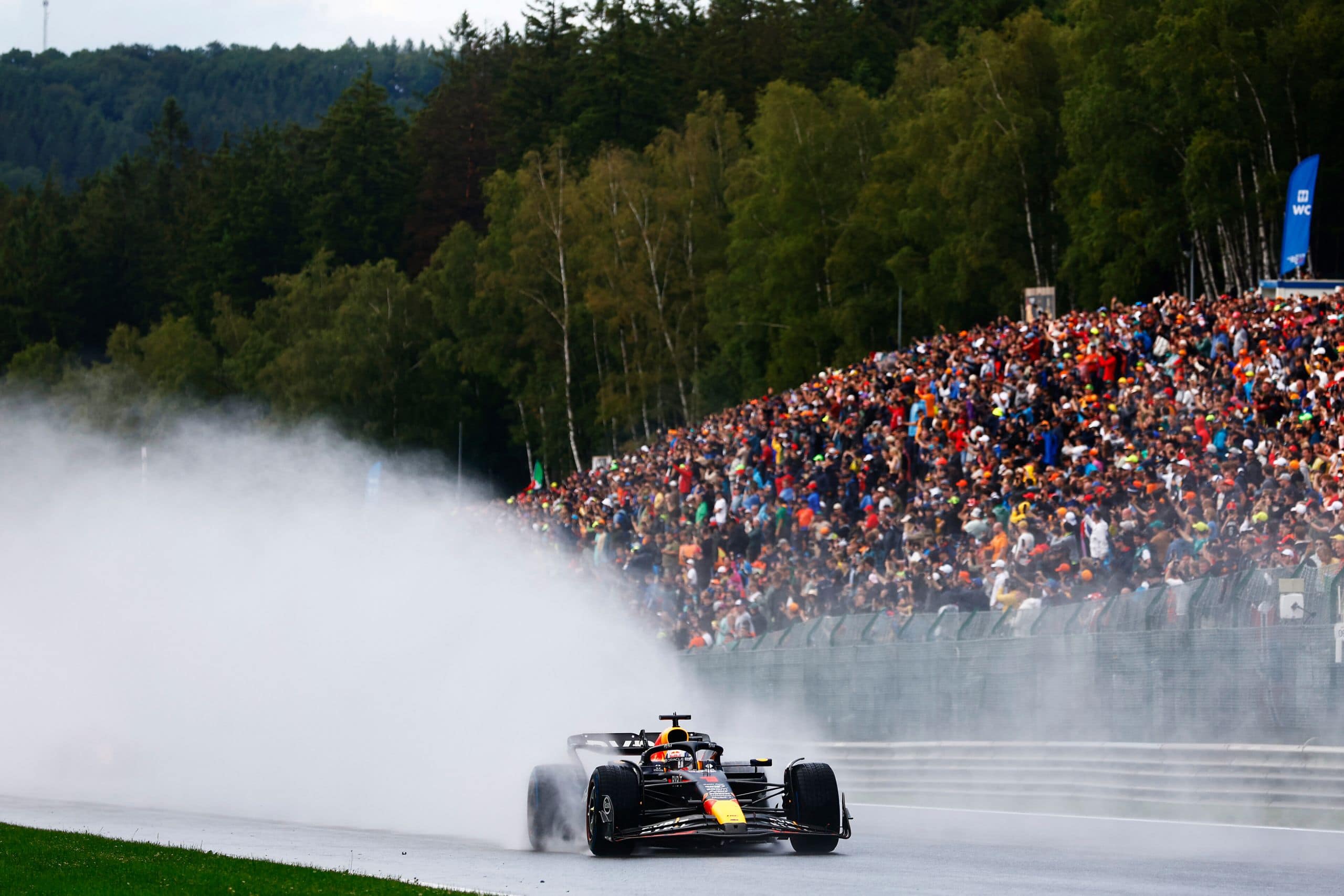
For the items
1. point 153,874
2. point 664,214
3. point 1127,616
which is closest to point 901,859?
A: point 1127,616

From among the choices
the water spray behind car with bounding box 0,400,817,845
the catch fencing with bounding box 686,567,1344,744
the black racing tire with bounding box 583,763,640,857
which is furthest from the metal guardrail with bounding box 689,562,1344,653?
the black racing tire with bounding box 583,763,640,857

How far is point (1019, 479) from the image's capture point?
2789 centimetres

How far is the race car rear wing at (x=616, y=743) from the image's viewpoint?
1695 centimetres

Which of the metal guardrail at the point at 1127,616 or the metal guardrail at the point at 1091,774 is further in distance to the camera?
the metal guardrail at the point at 1127,616

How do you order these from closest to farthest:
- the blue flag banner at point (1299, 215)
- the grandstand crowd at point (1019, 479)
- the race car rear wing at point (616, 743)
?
the race car rear wing at point (616, 743)
the grandstand crowd at point (1019, 479)
the blue flag banner at point (1299, 215)

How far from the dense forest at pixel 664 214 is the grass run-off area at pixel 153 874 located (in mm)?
39977

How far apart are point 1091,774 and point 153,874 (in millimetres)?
9760

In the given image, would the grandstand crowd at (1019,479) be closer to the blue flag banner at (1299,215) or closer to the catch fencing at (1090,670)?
the catch fencing at (1090,670)

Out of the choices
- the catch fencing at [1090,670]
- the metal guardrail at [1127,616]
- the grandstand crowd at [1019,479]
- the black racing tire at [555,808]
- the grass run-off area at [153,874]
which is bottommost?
the grass run-off area at [153,874]

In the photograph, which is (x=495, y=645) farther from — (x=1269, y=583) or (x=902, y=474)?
(x=1269, y=583)

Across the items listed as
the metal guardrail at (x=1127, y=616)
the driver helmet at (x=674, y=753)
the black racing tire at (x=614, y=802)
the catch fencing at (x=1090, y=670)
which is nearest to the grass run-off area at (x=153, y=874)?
the black racing tire at (x=614, y=802)

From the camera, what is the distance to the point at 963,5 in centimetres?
8375

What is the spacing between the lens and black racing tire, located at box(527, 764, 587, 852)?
1645 centimetres

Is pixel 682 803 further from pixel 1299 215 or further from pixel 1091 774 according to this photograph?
pixel 1299 215
